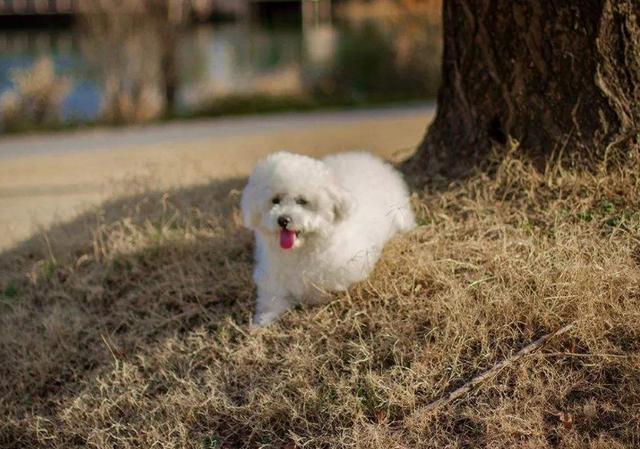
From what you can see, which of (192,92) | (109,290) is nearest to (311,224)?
(109,290)

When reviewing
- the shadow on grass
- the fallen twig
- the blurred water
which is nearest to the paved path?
the shadow on grass

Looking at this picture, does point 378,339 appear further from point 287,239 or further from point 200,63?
point 200,63

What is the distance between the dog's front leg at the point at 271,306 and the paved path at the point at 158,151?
2188 mm

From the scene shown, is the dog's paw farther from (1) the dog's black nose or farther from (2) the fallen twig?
(2) the fallen twig

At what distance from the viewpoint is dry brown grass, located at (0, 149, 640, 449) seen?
338 centimetres

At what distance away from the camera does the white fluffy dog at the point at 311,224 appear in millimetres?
3715

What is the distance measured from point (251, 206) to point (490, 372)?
123cm

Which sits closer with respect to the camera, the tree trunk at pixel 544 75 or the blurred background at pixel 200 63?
the tree trunk at pixel 544 75

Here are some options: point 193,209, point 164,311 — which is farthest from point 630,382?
point 193,209

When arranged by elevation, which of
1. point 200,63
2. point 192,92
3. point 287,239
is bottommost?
point 192,92

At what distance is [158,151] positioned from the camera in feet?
34.7

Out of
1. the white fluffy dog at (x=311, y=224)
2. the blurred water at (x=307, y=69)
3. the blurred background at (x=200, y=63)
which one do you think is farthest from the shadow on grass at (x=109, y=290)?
the blurred water at (x=307, y=69)

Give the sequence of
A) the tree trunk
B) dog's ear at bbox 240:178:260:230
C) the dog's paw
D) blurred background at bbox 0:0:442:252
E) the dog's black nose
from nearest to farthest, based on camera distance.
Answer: the dog's black nose, dog's ear at bbox 240:178:260:230, the dog's paw, the tree trunk, blurred background at bbox 0:0:442:252

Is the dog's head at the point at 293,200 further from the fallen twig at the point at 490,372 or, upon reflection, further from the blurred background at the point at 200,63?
the blurred background at the point at 200,63
